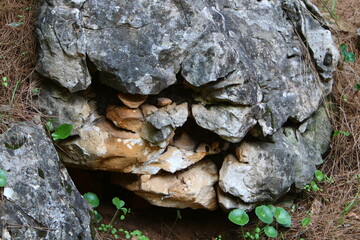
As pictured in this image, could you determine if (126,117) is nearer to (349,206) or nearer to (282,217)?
(282,217)

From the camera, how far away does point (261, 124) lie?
286cm

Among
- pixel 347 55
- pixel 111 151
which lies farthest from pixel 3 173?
pixel 347 55

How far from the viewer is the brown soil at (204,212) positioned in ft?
8.74

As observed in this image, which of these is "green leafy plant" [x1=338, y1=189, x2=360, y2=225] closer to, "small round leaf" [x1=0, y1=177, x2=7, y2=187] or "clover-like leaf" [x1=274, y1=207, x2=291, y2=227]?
"clover-like leaf" [x1=274, y1=207, x2=291, y2=227]

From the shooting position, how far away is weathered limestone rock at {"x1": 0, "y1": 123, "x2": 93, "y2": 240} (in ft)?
6.68

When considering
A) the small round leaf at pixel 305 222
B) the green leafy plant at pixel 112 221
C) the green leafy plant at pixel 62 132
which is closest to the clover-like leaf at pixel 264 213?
the small round leaf at pixel 305 222

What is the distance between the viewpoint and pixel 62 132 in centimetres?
252

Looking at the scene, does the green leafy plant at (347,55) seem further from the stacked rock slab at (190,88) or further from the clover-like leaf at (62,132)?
the clover-like leaf at (62,132)

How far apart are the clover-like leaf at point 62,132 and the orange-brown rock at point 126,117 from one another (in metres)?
0.26

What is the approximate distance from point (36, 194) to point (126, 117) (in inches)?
27.6

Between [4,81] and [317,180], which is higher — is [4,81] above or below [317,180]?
above

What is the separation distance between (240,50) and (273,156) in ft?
2.44

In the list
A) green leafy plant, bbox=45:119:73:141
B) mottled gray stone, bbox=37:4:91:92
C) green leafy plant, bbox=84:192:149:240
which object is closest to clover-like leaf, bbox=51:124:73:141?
green leafy plant, bbox=45:119:73:141

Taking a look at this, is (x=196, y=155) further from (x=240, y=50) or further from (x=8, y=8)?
(x=8, y=8)
